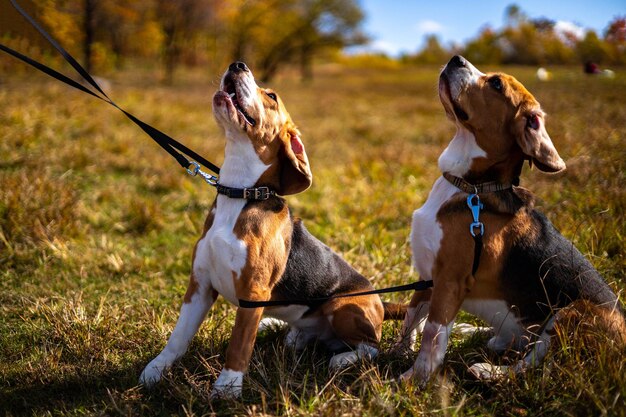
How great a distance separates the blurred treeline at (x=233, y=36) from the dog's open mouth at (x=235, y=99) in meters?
3.01

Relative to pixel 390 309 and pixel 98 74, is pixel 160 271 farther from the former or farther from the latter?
pixel 98 74

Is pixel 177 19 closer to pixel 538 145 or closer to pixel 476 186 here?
pixel 476 186

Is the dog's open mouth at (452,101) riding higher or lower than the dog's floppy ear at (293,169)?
higher

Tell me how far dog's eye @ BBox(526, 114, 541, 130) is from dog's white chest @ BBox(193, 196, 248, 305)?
1.68 m

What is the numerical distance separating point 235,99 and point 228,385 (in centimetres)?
163

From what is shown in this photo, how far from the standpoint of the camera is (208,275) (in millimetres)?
3121

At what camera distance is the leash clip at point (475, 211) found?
2.97m

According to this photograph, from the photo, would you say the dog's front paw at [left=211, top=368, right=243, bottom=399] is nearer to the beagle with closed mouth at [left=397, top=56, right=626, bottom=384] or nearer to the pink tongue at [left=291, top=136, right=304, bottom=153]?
the beagle with closed mouth at [left=397, top=56, right=626, bottom=384]

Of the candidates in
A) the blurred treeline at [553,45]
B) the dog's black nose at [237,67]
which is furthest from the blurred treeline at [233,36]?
the dog's black nose at [237,67]

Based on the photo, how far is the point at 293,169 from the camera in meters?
3.24

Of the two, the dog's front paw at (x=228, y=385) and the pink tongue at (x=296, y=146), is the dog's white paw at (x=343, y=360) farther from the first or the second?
the pink tongue at (x=296, y=146)

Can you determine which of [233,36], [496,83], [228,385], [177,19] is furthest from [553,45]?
[233,36]

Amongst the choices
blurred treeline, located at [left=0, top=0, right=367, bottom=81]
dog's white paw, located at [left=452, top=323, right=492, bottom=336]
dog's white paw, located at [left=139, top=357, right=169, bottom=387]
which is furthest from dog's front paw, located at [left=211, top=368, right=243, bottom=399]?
blurred treeline, located at [left=0, top=0, right=367, bottom=81]

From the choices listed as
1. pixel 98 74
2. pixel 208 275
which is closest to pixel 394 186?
pixel 208 275
